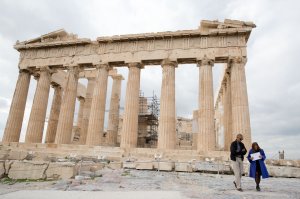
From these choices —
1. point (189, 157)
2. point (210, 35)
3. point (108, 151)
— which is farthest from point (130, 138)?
point (210, 35)

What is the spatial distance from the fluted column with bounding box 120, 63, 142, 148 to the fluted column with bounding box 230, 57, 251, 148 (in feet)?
25.2

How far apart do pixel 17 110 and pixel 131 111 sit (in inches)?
461

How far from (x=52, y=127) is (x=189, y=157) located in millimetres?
15353

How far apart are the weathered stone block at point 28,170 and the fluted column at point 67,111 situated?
37.6ft

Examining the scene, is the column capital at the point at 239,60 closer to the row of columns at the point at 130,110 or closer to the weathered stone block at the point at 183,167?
the row of columns at the point at 130,110

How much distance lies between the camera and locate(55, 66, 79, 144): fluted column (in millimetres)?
19611

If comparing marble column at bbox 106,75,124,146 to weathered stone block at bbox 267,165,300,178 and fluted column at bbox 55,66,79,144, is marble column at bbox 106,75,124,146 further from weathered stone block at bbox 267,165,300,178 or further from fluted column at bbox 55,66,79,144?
weathered stone block at bbox 267,165,300,178

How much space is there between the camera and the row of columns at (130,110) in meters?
17.0

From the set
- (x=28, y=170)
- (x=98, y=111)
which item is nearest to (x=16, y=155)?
(x=28, y=170)

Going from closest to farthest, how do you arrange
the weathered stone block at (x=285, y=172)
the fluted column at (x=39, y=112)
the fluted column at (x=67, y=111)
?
the weathered stone block at (x=285, y=172) → the fluted column at (x=67, y=111) → the fluted column at (x=39, y=112)

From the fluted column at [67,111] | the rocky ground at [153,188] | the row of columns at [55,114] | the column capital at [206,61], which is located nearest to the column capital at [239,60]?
the column capital at [206,61]

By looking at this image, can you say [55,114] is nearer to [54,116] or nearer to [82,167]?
[54,116]

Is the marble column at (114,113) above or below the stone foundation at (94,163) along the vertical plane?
above

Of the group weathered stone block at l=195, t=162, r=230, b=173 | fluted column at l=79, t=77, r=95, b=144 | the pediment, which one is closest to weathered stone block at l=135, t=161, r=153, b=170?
weathered stone block at l=195, t=162, r=230, b=173
